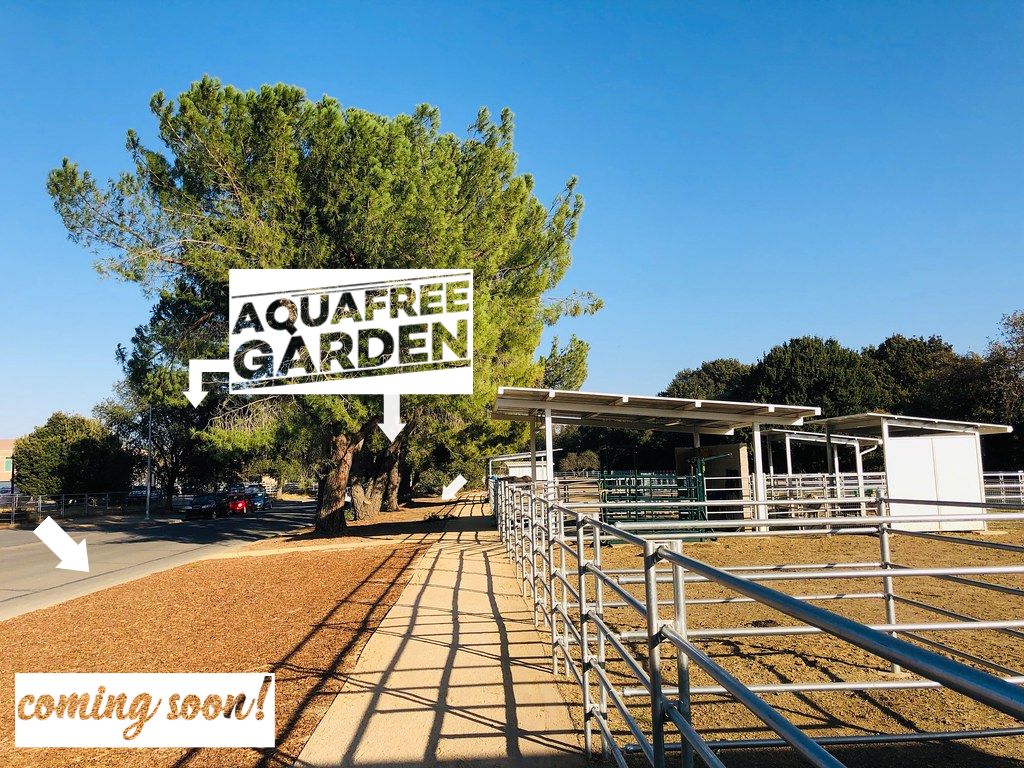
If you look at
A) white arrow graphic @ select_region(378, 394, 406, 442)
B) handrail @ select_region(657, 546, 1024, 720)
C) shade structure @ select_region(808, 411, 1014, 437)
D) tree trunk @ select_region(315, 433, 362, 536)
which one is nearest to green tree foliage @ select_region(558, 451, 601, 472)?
tree trunk @ select_region(315, 433, 362, 536)

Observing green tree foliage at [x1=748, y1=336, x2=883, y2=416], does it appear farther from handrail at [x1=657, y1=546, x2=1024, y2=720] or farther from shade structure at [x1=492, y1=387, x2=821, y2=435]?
handrail at [x1=657, y1=546, x2=1024, y2=720]

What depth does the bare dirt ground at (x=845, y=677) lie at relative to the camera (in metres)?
4.85

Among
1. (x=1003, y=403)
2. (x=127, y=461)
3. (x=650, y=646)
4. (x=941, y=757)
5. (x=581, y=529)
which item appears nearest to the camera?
(x=650, y=646)

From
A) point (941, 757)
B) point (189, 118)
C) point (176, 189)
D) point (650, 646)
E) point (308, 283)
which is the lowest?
point (941, 757)

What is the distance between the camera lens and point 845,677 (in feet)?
20.7

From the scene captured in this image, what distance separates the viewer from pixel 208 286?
2058 centimetres

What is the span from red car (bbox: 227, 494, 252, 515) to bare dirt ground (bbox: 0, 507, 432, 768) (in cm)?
3038

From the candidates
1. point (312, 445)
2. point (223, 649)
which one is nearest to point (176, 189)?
point (312, 445)

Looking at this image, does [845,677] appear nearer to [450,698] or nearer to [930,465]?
[450,698]

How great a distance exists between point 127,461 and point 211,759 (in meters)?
50.2

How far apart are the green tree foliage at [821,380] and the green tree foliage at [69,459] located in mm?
41923

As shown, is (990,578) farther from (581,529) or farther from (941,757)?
(581,529)

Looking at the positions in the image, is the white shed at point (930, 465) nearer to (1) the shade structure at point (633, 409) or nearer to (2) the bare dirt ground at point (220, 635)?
(1) the shade structure at point (633, 409)

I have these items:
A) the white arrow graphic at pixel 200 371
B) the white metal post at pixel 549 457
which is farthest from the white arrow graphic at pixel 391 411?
the white arrow graphic at pixel 200 371
